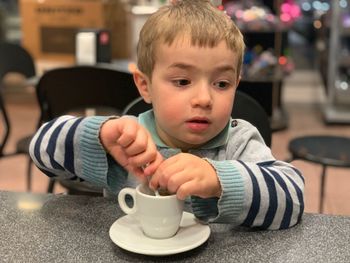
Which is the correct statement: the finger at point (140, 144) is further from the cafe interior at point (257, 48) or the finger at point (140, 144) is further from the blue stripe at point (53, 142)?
the cafe interior at point (257, 48)

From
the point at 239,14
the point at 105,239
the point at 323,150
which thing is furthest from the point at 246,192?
the point at 239,14

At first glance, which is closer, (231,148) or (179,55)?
(179,55)

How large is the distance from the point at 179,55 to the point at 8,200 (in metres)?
0.41

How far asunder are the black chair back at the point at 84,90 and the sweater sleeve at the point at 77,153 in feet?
3.43

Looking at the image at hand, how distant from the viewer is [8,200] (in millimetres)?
993

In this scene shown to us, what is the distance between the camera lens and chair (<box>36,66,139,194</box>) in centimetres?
209

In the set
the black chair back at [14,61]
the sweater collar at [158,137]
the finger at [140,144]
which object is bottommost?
the black chair back at [14,61]

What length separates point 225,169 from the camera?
854 mm

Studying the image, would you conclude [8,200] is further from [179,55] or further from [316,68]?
[316,68]

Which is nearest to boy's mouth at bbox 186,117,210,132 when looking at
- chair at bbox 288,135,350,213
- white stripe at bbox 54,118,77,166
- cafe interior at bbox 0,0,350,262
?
white stripe at bbox 54,118,77,166

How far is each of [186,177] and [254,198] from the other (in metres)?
0.14

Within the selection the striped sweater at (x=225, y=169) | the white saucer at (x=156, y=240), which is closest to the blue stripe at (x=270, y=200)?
the striped sweater at (x=225, y=169)

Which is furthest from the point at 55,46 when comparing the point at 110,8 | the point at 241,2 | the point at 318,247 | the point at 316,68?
the point at 318,247

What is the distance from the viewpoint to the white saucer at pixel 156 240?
Answer: 2.54ft
